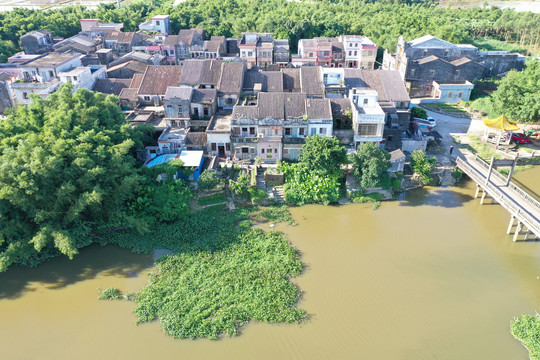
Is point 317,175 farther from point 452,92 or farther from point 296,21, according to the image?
point 296,21

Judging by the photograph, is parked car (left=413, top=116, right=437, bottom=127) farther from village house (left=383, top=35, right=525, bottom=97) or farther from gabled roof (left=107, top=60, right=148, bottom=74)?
gabled roof (left=107, top=60, right=148, bottom=74)

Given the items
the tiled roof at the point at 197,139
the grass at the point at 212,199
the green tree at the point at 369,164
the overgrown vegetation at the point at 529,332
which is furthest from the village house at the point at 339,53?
the overgrown vegetation at the point at 529,332

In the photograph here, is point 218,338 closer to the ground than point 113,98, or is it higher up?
closer to the ground

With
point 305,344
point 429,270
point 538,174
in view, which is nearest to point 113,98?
point 305,344

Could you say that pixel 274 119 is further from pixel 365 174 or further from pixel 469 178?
pixel 469 178

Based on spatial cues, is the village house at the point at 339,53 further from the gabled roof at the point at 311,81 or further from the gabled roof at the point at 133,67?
the gabled roof at the point at 133,67

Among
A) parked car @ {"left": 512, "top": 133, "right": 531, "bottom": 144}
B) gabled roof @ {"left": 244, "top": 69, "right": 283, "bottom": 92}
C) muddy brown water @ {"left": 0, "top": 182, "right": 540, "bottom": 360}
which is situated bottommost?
muddy brown water @ {"left": 0, "top": 182, "right": 540, "bottom": 360}

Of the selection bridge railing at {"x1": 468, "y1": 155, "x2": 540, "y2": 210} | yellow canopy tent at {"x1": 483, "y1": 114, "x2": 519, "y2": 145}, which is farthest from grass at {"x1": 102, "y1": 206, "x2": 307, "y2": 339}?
yellow canopy tent at {"x1": 483, "y1": 114, "x2": 519, "y2": 145}
